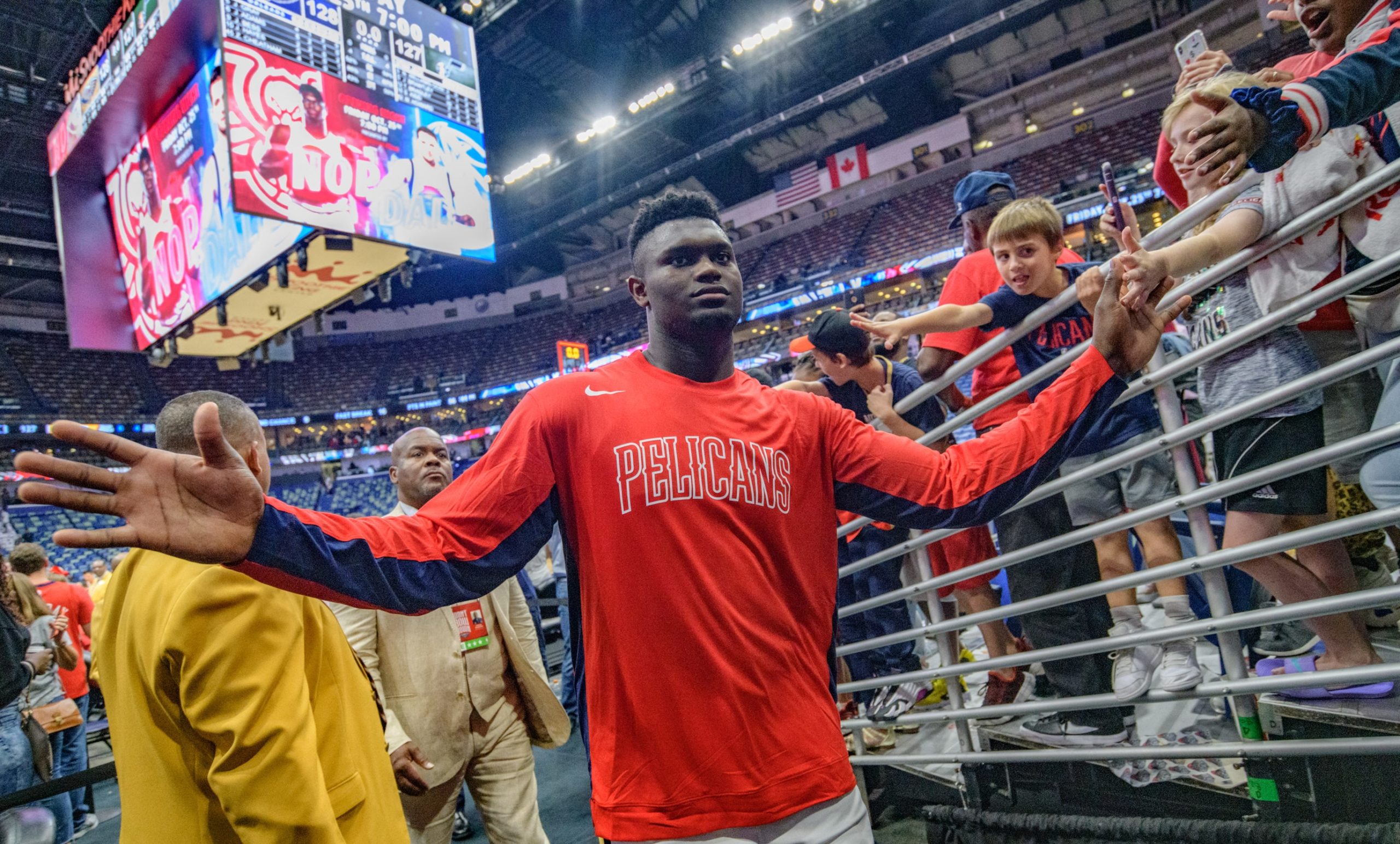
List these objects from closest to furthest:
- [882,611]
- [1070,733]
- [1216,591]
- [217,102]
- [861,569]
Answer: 1. [1216,591]
2. [1070,733]
3. [861,569]
4. [882,611]
5. [217,102]

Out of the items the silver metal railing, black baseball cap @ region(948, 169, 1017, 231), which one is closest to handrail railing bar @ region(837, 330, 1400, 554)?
the silver metal railing

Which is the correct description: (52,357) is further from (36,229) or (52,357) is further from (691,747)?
(691,747)

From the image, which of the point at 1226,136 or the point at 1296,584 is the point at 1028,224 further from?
the point at 1296,584

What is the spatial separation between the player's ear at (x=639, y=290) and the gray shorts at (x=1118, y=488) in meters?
1.46

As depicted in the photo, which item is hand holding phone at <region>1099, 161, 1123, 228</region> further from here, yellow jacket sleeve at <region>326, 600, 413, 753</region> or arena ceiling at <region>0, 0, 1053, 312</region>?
arena ceiling at <region>0, 0, 1053, 312</region>

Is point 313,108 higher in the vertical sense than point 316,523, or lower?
higher

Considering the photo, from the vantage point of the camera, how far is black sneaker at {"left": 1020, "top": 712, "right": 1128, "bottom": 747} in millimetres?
2021

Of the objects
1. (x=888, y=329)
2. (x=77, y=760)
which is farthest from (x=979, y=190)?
(x=77, y=760)

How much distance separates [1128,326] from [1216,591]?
0.70m

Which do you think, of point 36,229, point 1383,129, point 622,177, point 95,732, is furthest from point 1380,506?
point 36,229

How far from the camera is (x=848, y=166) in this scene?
73.6 feet

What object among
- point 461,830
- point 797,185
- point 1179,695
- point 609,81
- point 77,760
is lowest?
point 461,830

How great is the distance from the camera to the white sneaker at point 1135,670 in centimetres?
179

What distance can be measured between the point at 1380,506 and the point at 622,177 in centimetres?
2520
